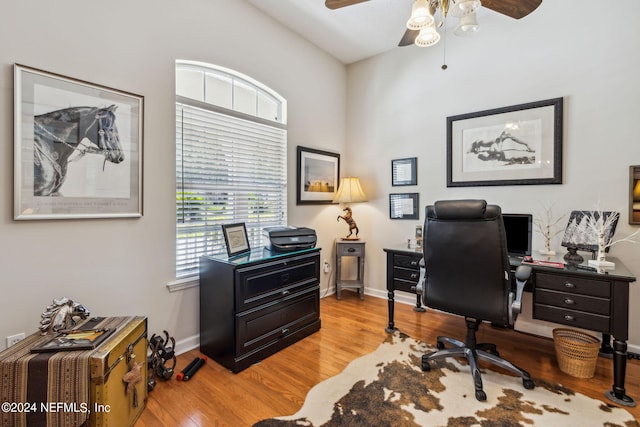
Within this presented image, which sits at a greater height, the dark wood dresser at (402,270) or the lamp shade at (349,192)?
the lamp shade at (349,192)

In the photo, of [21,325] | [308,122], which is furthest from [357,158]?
[21,325]

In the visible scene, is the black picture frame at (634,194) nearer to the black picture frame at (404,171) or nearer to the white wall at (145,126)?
the black picture frame at (404,171)

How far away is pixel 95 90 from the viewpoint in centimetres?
188

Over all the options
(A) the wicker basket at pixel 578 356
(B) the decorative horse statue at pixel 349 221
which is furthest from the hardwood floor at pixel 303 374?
(B) the decorative horse statue at pixel 349 221

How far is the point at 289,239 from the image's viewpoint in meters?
2.68

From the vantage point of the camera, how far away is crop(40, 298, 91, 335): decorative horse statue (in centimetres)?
153

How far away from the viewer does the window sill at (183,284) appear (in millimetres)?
2293

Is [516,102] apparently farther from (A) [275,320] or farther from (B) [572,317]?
(A) [275,320]

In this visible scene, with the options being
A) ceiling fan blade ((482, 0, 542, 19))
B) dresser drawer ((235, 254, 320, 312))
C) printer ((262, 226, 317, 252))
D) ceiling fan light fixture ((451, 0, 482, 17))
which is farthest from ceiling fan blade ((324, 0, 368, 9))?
dresser drawer ((235, 254, 320, 312))

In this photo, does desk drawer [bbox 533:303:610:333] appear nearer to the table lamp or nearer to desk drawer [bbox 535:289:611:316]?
desk drawer [bbox 535:289:611:316]

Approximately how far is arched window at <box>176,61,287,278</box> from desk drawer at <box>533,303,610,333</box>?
7.83ft

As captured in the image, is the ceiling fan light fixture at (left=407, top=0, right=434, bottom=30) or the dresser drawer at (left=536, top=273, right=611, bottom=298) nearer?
the ceiling fan light fixture at (left=407, top=0, right=434, bottom=30)

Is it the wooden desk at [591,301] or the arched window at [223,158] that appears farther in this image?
the arched window at [223,158]

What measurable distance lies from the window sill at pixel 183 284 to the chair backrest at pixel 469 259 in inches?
72.8
